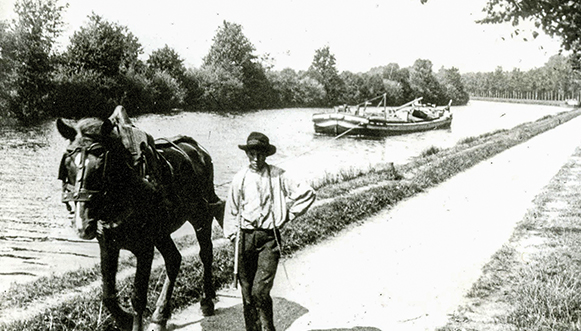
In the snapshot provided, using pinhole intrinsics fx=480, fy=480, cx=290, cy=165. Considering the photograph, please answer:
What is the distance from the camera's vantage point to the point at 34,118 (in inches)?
441

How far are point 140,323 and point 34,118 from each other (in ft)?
27.5

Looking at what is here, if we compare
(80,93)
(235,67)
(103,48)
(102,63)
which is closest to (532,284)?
(80,93)

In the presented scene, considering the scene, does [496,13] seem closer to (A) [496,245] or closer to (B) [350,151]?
(A) [496,245]

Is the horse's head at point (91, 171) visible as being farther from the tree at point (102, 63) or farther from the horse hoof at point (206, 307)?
the tree at point (102, 63)

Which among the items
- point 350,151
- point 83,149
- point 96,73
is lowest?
point 350,151

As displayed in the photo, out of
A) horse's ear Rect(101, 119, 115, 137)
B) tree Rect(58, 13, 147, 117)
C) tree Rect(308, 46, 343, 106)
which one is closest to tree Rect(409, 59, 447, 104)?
tree Rect(308, 46, 343, 106)

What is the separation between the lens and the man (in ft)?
14.1

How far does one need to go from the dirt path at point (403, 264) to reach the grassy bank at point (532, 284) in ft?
0.75

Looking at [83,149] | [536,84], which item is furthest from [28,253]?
[536,84]

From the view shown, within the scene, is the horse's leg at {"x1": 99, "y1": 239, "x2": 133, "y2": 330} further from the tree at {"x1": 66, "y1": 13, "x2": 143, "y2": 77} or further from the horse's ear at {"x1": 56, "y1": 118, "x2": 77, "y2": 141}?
the tree at {"x1": 66, "y1": 13, "x2": 143, "y2": 77}

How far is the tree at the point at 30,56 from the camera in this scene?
9586mm

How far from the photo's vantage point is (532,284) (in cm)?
566

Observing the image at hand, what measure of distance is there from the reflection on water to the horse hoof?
1810mm

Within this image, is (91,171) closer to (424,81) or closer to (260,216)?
(260,216)
